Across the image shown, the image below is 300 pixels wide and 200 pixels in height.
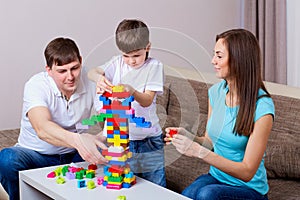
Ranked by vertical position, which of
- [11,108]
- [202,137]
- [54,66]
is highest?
[54,66]

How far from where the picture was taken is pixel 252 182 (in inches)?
76.8

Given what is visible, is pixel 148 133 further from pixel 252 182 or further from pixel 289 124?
pixel 289 124

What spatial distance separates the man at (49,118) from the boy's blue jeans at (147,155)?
28 cm

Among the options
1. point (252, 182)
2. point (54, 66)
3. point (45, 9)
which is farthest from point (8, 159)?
point (45, 9)

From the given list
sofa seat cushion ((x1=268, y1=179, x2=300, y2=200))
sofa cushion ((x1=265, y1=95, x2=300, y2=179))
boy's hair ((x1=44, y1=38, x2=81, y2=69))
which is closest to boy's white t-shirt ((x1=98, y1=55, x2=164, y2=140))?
boy's hair ((x1=44, y1=38, x2=81, y2=69))

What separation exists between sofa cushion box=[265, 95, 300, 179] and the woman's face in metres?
0.61

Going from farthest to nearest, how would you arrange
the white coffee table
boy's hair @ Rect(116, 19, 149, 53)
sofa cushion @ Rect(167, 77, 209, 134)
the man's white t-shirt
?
the man's white t-shirt
the white coffee table
sofa cushion @ Rect(167, 77, 209, 134)
boy's hair @ Rect(116, 19, 149, 53)

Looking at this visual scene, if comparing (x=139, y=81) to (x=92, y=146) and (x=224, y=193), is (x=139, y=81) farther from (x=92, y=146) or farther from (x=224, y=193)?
(x=224, y=193)

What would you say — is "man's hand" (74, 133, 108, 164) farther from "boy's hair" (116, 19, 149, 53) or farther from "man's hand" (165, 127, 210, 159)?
"boy's hair" (116, 19, 149, 53)

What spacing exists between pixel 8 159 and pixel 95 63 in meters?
0.81

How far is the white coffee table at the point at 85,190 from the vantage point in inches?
71.1

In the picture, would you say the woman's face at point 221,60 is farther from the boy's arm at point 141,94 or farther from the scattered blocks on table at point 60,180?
the scattered blocks on table at point 60,180

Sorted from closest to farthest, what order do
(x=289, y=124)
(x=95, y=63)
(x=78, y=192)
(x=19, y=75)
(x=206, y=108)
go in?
1. (x=95, y=63)
2. (x=78, y=192)
3. (x=206, y=108)
4. (x=289, y=124)
5. (x=19, y=75)

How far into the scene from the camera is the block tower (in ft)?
5.81
